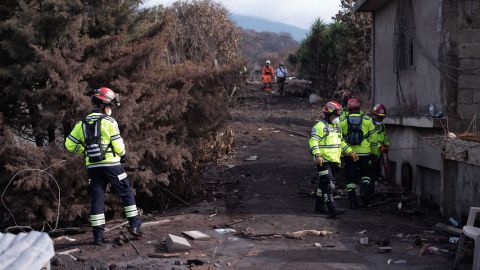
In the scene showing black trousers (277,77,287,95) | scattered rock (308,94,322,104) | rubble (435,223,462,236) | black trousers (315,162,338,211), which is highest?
black trousers (277,77,287,95)

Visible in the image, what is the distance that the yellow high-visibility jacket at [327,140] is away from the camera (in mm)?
10078

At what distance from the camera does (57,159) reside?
363 inches

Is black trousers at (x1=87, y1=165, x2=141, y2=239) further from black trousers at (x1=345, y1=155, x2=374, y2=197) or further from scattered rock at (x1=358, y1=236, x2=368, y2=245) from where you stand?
black trousers at (x1=345, y1=155, x2=374, y2=197)

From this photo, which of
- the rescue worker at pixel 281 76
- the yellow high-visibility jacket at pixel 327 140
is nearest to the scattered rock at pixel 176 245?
the yellow high-visibility jacket at pixel 327 140

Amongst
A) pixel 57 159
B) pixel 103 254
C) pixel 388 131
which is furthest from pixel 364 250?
pixel 388 131

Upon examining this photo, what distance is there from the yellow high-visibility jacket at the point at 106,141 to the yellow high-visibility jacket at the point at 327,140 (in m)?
3.32

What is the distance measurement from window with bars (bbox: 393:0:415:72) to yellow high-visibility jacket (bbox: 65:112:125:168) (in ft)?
19.9

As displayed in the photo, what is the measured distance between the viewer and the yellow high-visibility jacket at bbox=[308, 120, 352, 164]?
10078 millimetres

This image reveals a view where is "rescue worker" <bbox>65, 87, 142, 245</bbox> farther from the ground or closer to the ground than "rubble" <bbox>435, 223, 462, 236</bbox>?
farther from the ground

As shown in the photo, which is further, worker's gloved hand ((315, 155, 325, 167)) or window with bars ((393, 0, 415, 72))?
window with bars ((393, 0, 415, 72))

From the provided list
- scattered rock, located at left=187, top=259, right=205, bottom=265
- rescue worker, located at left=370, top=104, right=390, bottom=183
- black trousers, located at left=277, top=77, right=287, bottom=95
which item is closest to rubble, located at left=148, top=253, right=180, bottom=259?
scattered rock, located at left=187, top=259, right=205, bottom=265

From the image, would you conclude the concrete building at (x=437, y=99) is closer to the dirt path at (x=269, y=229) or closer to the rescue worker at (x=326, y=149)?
the dirt path at (x=269, y=229)

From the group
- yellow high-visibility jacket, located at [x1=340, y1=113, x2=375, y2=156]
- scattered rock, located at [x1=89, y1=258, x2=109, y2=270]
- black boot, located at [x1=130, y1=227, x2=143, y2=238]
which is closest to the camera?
scattered rock, located at [x1=89, y1=258, x2=109, y2=270]

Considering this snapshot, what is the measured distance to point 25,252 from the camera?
16.1ft
